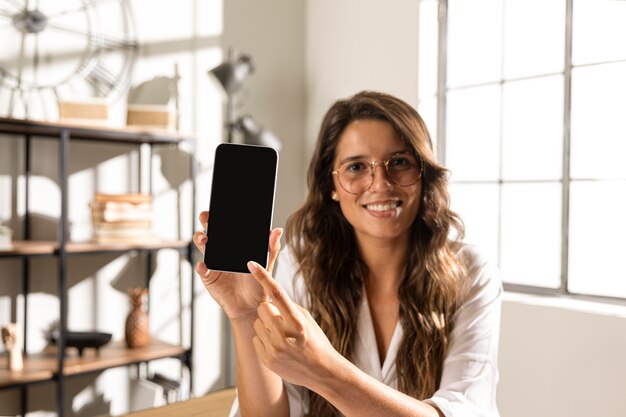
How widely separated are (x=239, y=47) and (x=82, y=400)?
2007mm

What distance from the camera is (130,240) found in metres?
2.43

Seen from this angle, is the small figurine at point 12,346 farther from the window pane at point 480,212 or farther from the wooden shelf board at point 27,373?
the window pane at point 480,212

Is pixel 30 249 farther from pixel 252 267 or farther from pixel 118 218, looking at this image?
pixel 252 267

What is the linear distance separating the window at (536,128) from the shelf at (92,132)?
4.29 feet

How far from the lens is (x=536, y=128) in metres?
2.55

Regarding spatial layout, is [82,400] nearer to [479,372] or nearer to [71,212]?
[71,212]

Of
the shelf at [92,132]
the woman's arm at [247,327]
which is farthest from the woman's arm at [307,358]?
the shelf at [92,132]

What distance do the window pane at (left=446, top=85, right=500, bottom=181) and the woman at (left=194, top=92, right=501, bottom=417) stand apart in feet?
4.85

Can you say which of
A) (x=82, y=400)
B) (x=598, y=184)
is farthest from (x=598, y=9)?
(x=82, y=400)

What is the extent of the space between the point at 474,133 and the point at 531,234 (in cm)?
59

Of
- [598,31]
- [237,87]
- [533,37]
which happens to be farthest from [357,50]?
[598,31]

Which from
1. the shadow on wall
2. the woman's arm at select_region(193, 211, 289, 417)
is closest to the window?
the woman's arm at select_region(193, 211, 289, 417)

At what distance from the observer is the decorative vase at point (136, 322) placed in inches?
98.3

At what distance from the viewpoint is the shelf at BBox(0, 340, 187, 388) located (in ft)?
6.91
